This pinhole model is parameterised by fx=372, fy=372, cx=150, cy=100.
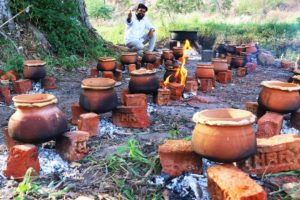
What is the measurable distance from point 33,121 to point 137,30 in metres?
5.90

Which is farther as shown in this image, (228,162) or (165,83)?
(165,83)

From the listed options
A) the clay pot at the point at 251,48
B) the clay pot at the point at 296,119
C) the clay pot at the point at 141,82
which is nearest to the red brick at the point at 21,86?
the clay pot at the point at 141,82

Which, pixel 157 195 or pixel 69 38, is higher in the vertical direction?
pixel 69 38

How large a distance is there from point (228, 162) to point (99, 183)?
92cm

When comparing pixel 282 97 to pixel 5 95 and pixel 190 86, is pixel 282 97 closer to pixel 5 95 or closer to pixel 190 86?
pixel 190 86

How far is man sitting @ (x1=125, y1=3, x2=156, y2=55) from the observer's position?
8297 millimetres

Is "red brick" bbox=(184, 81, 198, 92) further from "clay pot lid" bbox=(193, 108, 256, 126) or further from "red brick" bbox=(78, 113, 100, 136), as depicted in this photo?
"clay pot lid" bbox=(193, 108, 256, 126)

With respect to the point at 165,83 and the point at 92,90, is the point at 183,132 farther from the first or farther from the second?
the point at 165,83

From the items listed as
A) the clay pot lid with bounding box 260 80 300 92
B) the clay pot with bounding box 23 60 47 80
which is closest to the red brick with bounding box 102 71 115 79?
the clay pot with bounding box 23 60 47 80

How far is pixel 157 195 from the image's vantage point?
8.11ft

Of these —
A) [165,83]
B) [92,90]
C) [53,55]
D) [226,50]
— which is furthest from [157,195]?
[226,50]

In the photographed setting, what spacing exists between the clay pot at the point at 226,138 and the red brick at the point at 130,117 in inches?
54.4

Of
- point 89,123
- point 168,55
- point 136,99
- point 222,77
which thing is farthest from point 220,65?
point 89,123

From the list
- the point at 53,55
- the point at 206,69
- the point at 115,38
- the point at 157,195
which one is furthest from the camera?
the point at 115,38
